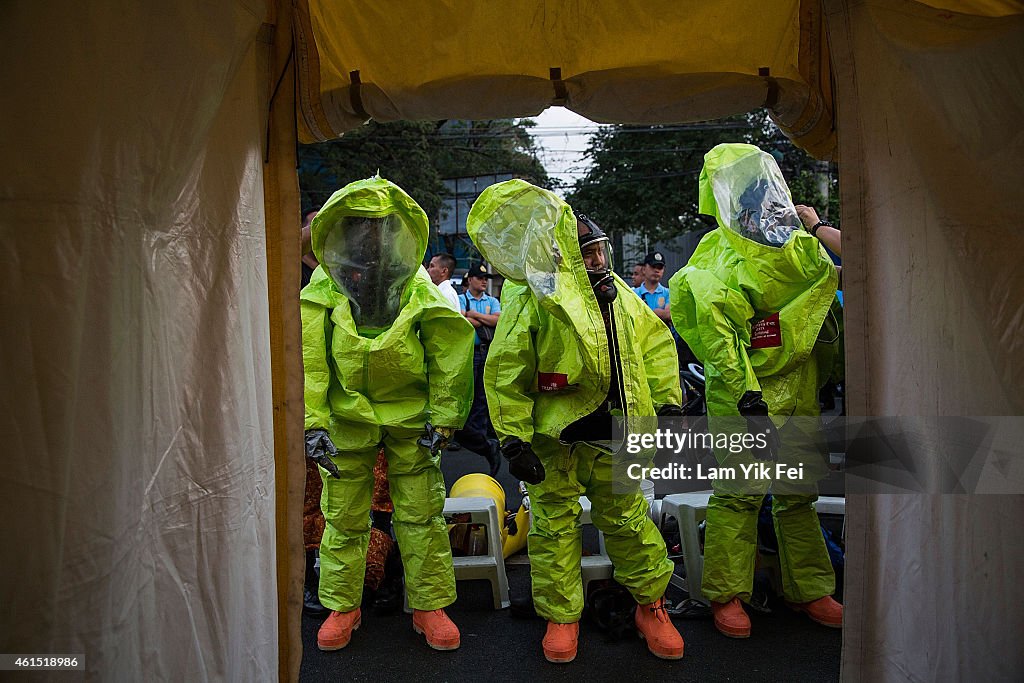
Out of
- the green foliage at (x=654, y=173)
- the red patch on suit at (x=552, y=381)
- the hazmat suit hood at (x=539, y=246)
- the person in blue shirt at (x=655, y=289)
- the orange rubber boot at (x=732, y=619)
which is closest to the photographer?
the hazmat suit hood at (x=539, y=246)

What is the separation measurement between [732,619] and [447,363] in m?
1.77

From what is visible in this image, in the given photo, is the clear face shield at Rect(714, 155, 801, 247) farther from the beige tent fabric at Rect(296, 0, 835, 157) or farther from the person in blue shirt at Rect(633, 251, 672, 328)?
the person in blue shirt at Rect(633, 251, 672, 328)

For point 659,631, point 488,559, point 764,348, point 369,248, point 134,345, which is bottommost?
point 659,631

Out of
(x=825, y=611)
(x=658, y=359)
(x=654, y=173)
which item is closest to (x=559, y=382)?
(x=658, y=359)

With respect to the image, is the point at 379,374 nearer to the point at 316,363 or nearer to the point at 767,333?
the point at 316,363

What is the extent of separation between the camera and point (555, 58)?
8.01 ft

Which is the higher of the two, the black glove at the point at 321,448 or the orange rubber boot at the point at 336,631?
the black glove at the point at 321,448

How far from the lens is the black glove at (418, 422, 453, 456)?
10.7 ft

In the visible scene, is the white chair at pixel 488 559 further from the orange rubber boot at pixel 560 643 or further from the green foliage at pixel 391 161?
the green foliage at pixel 391 161

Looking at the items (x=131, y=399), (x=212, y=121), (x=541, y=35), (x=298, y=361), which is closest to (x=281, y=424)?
(x=298, y=361)

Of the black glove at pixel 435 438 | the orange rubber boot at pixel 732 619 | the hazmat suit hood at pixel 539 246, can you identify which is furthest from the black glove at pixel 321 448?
the orange rubber boot at pixel 732 619

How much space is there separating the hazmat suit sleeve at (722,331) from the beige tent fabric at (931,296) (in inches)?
46.8

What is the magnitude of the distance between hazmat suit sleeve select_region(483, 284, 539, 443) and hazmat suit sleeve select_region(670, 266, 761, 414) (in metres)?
0.82

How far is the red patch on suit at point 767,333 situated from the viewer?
347cm
